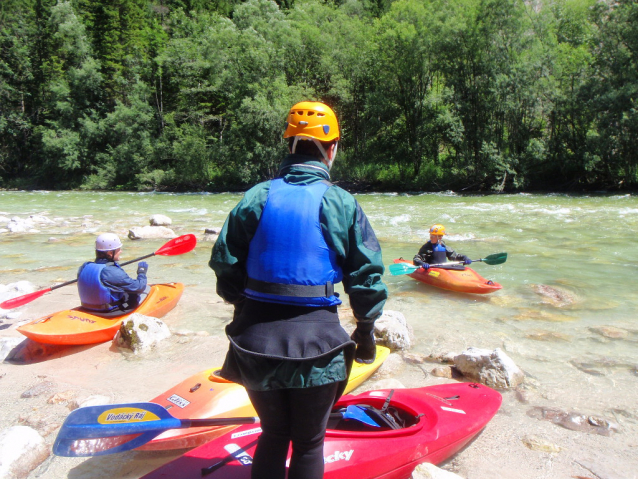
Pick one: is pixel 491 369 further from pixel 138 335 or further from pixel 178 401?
pixel 138 335

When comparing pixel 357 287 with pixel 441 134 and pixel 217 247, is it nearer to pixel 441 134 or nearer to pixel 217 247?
pixel 217 247

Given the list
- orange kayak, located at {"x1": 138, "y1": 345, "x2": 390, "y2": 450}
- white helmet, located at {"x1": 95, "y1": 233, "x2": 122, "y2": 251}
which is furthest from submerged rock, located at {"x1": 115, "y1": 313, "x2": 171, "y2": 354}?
orange kayak, located at {"x1": 138, "y1": 345, "x2": 390, "y2": 450}

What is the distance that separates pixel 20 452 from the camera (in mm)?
1989

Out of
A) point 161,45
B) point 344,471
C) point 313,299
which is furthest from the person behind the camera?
point 161,45

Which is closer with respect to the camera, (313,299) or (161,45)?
(313,299)

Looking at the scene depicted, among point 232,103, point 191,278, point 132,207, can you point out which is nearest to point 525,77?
point 232,103

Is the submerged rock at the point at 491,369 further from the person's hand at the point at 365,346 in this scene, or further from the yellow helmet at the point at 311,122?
the yellow helmet at the point at 311,122

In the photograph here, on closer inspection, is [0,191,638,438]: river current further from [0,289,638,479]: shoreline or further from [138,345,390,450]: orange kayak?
[138,345,390,450]: orange kayak

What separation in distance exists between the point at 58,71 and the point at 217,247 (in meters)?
31.9

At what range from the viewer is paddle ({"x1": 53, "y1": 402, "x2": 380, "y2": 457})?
65.7 inches

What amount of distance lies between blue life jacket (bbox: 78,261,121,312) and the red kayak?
2.14 m

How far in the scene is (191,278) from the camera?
5828 millimetres

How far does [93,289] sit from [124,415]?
6.90 ft

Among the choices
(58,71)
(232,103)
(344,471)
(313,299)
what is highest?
(58,71)
